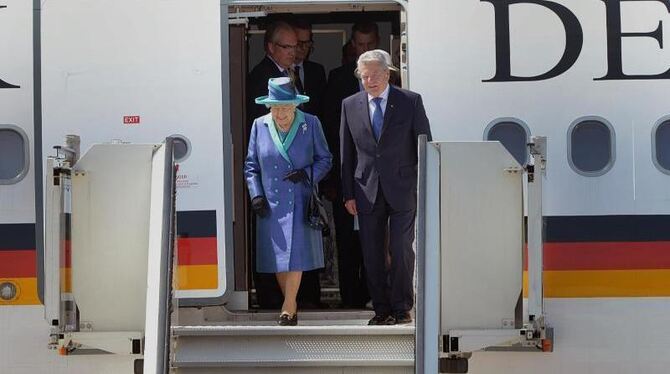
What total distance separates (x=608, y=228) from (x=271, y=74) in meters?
2.57

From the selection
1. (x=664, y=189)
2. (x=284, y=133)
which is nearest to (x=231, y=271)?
(x=284, y=133)

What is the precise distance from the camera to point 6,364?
884 centimetres

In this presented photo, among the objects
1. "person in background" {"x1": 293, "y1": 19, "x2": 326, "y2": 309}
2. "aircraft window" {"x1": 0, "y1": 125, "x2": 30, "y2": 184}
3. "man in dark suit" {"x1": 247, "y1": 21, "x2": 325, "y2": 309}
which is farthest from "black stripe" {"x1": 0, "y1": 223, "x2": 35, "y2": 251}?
"person in background" {"x1": 293, "y1": 19, "x2": 326, "y2": 309}

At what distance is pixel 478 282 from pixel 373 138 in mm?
1207

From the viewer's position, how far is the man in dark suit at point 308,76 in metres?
9.87

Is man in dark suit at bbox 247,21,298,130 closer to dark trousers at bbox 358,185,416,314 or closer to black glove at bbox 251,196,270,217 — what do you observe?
black glove at bbox 251,196,270,217

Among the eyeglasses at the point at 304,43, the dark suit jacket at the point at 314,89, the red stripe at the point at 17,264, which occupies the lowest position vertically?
the red stripe at the point at 17,264

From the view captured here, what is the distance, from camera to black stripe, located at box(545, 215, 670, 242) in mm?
8836

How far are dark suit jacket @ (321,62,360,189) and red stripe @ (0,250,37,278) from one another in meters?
2.20

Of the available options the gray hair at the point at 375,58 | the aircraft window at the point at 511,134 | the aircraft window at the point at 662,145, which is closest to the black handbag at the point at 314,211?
the gray hair at the point at 375,58

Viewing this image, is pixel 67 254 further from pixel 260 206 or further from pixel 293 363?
pixel 293 363

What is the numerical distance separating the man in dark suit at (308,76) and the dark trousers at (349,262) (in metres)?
0.79

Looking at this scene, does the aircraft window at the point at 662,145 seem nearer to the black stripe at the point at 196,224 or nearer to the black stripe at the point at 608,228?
the black stripe at the point at 608,228

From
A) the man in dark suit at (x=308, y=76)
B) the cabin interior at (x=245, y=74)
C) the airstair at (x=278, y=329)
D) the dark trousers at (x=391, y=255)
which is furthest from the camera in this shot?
the man in dark suit at (x=308, y=76)
